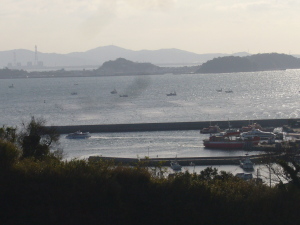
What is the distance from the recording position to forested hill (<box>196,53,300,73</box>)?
76250mm

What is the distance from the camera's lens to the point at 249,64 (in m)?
77.7

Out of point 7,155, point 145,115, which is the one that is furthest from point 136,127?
point 7,155

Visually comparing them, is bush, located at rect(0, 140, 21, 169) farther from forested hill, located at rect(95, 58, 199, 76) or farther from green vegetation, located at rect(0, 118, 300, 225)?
forested hill, located at rect(95, 58, 199, 76)

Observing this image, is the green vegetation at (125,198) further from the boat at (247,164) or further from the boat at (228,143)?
the boat at (228,143)

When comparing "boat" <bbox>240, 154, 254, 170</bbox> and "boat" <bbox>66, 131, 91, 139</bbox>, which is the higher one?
"boat" <bbox>66, 131, 91, 139</bbox>

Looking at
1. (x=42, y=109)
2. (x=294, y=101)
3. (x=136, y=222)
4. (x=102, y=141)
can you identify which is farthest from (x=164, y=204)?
(x=294, y=101)

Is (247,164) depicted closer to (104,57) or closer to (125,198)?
(125,198)

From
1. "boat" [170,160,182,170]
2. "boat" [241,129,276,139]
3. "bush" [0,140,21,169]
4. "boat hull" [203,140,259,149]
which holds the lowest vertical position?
"boat" [170,160,182,170]

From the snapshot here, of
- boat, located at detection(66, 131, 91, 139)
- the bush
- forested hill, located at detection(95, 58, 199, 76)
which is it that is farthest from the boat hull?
forested hill, located at detection(95, 58, 199, 76)

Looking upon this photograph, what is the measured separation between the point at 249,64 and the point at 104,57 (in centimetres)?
6798

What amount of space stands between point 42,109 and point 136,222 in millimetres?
22055

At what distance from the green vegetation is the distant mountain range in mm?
123871

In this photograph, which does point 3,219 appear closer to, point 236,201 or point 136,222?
point 136,222

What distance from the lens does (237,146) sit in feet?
46.0
